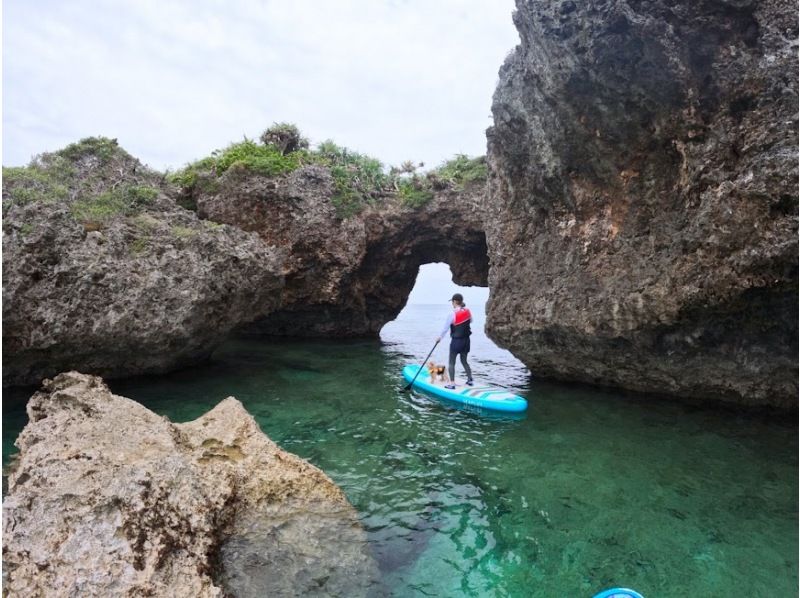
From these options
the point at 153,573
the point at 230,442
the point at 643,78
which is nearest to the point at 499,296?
the point at 643,78

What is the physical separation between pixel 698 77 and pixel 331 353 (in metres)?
13.3

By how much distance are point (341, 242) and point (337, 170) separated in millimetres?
2706

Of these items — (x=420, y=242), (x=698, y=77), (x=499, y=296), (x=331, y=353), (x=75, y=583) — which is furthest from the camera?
(x=420, y=242)

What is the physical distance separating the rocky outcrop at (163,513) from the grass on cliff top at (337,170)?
11889mm

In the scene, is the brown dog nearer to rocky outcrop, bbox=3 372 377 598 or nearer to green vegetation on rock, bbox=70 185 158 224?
rocky outcrop, bbox=3 372 377 598

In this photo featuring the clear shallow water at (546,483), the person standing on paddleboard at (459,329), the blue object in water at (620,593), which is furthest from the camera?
the person standing on paddleboard at (459,329)

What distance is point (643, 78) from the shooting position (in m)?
7.65

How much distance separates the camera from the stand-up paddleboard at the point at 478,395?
10.3 metres

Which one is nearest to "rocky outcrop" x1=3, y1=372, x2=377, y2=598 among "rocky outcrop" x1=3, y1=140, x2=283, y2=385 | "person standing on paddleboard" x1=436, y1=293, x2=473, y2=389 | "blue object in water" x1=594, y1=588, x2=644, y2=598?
"blue object in water" x1=594, y1=588, x2=644, y2=598

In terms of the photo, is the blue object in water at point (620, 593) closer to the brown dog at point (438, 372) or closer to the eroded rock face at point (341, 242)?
the brown dog at point (438, 372)

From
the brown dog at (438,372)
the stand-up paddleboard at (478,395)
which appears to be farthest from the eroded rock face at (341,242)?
the stand-up paddleboard at (478,395)

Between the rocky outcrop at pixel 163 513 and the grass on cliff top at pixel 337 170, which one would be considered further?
the grass on cliff top at pixel 337 170

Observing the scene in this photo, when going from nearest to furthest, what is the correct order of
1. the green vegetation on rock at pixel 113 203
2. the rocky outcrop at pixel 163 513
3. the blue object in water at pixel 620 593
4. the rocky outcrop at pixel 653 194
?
the rocky outcrop at pixel 163 513 → the blue object in water at pixel 620 593 → the rocky outcrop at pixel 653 194 → the green vegetation on rock at pixel 113 203

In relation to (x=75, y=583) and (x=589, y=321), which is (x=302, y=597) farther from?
(x=589, y=321)
